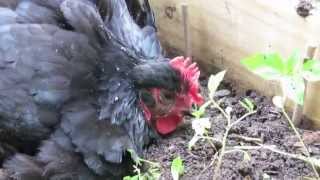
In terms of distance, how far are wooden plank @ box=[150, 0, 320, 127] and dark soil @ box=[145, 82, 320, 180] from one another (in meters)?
0.11

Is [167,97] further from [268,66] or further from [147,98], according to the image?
[268,66]

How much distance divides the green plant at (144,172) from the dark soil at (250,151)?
0.06 m

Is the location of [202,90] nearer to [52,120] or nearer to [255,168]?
[255,168]

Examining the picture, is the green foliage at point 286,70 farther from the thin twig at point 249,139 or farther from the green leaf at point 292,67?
the thin twig at point 249,139

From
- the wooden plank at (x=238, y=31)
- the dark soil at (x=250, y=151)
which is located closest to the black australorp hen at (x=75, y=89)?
the dark soil at (x=250, y=151)

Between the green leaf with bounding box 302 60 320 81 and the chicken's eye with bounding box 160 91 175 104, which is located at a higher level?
the green leaf with bounding box 302 60 320 81

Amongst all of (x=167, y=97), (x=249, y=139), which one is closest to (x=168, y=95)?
(x=167, y=97)

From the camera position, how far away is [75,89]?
243 centimetres

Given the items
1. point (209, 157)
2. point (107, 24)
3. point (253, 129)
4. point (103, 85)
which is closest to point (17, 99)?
point (103, 85)

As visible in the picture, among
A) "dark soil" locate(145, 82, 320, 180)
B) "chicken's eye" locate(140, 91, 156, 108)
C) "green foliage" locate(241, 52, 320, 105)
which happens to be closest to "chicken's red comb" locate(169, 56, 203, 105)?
"chicken's eye" locate(140, 91, 156, 108)

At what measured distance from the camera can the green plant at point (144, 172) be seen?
2449 millimetres

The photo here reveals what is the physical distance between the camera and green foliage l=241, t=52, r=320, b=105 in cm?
211

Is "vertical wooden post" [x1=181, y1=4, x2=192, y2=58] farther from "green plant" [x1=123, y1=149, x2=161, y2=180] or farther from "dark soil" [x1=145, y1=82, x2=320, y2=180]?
"green plant" [x1=123, y1=149, x2=161, y2=180]

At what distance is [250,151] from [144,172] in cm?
45
